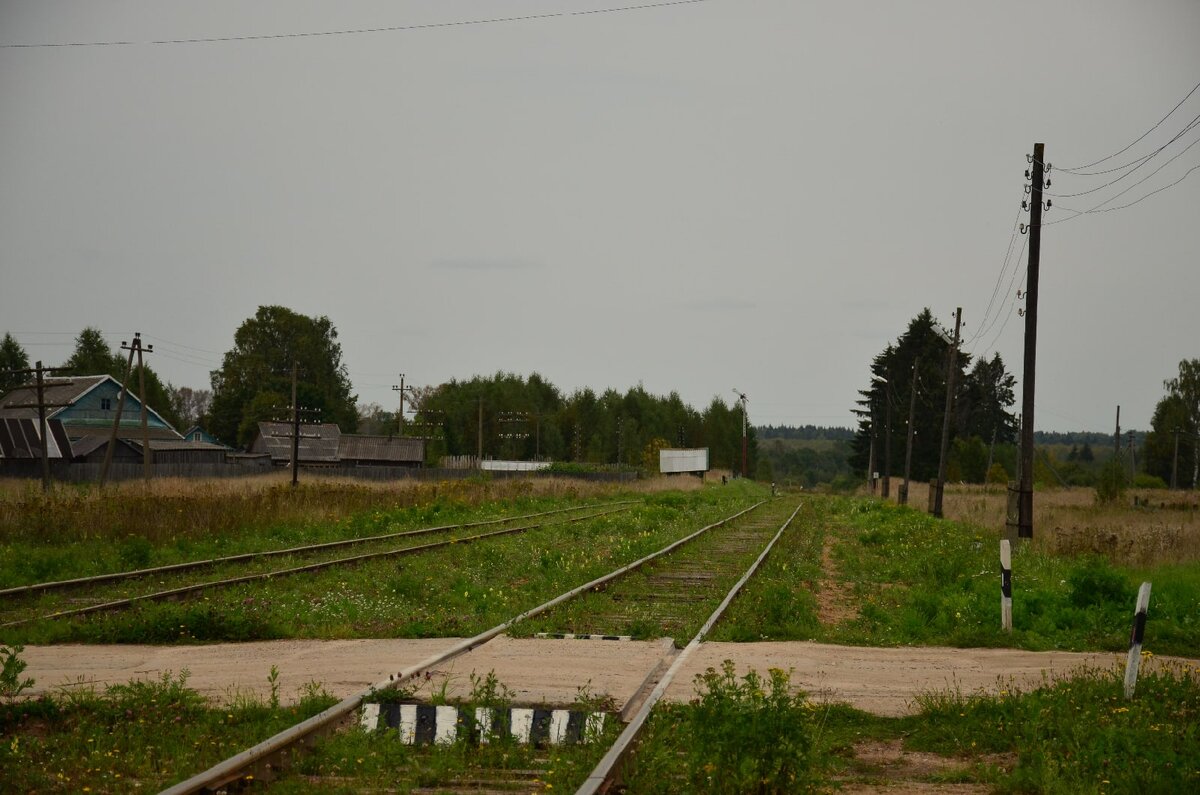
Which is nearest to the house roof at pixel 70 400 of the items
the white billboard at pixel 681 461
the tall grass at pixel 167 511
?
the white billboard at pixel 681 461

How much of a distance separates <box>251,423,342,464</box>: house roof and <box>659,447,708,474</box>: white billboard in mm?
26016

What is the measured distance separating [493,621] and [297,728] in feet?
19.0

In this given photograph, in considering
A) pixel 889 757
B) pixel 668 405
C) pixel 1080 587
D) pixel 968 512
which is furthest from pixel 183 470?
pixel 668 405

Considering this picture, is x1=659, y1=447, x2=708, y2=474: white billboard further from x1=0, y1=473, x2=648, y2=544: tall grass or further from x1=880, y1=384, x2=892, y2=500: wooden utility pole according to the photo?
x1=0, y1=473, x2=648, y2=544: tall grass

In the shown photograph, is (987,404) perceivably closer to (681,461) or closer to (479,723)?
(681,461)

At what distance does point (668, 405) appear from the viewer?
165250 millimetres

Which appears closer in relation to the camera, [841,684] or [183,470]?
[841,684]

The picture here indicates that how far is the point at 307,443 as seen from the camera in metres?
90.6

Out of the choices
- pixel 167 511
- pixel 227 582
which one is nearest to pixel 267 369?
pixel 167 511

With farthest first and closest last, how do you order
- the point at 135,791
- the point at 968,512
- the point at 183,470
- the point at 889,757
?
the point at 183,470 → the point at 968,512 → the point at 889,757 → the point at 135,791

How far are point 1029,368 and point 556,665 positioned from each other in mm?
17477

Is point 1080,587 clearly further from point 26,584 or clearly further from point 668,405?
point 668,405

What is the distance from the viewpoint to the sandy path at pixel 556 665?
932cm

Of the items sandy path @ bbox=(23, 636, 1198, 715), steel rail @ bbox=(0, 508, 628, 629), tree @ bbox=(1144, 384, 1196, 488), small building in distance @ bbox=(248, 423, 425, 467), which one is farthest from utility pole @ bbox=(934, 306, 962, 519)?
tree @ bbox=(1144, 384, 1196, 488)
